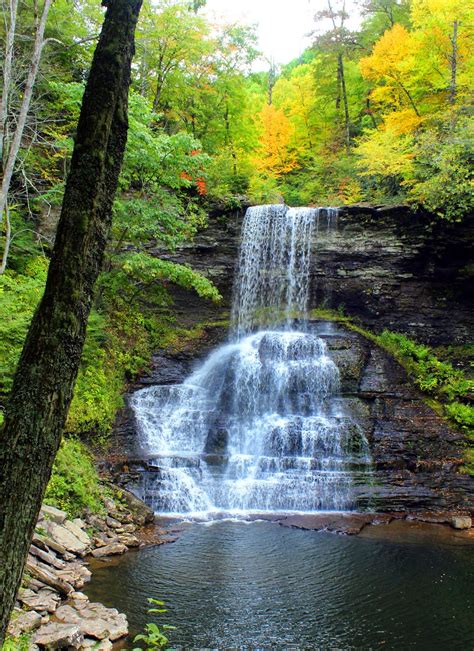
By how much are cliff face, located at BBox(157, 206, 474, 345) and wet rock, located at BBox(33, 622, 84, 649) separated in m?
15.1

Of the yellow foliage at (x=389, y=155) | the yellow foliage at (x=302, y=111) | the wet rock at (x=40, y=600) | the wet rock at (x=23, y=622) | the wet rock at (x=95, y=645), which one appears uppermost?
the yellow foliage at (x=302, y=111)

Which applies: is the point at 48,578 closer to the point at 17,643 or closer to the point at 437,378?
the point at 17,643

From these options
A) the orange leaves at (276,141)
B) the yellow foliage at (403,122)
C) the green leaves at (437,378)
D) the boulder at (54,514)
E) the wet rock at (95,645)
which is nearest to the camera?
the wet rock at (95,645)

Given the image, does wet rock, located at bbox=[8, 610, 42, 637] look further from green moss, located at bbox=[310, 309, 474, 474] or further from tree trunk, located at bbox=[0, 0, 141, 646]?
green moss, located at bbox=[310, 309, 474, 474]

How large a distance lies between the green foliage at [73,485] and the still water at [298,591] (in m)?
1.56

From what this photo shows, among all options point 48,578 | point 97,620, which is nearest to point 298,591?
point 97,620

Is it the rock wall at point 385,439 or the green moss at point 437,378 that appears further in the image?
the green moss at point 437,378

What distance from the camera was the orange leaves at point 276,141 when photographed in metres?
26.4

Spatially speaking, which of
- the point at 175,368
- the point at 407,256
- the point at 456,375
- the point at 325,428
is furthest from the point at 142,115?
the point at 456,375

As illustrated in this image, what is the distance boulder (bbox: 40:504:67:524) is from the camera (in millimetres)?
7476

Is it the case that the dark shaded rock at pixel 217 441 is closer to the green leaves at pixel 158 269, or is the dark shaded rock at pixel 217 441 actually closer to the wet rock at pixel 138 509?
the wet rock at pixel 138 509

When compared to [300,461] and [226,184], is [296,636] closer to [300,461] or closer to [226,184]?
[300,461]

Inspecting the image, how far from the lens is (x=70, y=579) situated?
6430 mm

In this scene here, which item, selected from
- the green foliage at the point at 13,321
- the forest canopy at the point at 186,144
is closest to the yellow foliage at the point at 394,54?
the forest canopy at the point at 186,144
